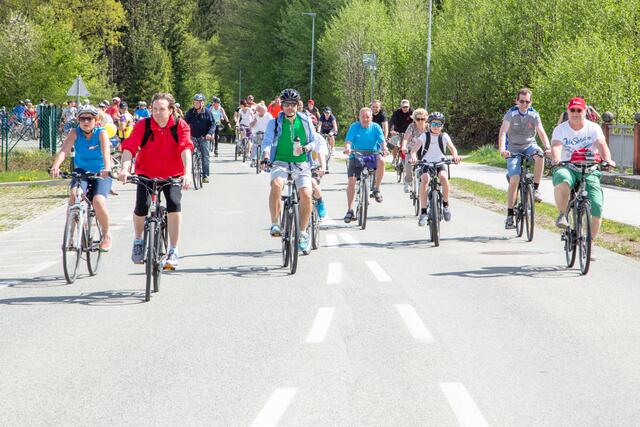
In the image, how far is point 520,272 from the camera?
10.9 m

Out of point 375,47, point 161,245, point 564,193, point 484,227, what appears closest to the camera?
point 161,245

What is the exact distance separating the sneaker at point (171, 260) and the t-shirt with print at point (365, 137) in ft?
22.3

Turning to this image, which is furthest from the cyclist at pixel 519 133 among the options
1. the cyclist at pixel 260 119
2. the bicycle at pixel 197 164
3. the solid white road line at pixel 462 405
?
the cyclist at pixel 260 119

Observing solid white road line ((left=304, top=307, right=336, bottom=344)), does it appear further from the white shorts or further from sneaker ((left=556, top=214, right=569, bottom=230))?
sneaker ((left=556, top=214, right=569, bottom=230))

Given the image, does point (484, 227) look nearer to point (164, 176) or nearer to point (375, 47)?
point (164, 176)

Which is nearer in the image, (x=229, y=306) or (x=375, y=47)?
(x=229, y=306)

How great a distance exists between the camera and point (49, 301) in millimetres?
9164

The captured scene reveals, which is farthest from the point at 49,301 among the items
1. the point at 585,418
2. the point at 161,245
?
the point at 585,418

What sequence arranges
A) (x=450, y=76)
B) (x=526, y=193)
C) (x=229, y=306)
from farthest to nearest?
1. (x=450, y=76)
2. (x=526, y=193)
3. (x=229, y=306)

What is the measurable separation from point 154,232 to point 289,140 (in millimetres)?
2757

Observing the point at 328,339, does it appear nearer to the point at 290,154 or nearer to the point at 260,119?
the point at 290,154

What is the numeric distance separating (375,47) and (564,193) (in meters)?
48.8

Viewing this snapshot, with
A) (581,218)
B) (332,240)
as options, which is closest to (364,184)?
(332,240)

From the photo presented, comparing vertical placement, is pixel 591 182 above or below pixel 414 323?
above
